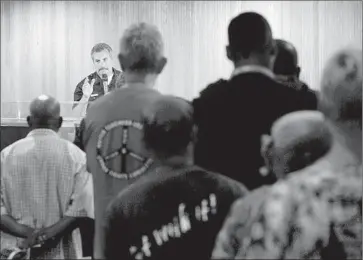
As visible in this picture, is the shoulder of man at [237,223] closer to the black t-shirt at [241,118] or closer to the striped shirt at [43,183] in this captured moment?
the black t-shirt at [241,118]

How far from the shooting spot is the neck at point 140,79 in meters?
1.89

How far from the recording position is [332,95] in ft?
5.88

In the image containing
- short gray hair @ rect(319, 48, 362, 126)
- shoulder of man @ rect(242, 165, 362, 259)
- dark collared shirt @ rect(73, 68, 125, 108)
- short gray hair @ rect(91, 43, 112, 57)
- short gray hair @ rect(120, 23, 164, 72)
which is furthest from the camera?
short gray hair @ rect(91, 43, 112, 57)

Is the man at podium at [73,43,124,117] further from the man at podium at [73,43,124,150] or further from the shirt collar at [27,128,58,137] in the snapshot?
the shirt collar at [27,128,58,137]

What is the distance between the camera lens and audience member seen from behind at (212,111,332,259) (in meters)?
1.72

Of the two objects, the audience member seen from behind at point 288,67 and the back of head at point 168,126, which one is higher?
the audience member seen from behind at point 288,67

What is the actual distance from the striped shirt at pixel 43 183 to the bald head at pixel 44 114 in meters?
0.03

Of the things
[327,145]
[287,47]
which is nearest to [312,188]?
[327,145]

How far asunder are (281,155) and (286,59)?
302 mm

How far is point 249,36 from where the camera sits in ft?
6.08

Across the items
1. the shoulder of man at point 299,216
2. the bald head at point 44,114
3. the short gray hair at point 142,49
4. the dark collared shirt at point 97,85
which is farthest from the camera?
the dark collared shirt at point 97,85

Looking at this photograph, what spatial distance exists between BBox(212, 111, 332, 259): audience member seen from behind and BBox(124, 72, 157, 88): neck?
0.37 meters

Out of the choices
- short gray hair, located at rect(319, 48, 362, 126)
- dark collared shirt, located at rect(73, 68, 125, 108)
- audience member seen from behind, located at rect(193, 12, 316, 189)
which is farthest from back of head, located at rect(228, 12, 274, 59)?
dark collared shirt, located at rect(73, 68, 125, 108)

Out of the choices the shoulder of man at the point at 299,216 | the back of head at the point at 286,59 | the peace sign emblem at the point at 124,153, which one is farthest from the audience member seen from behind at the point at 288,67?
the peace sign emblem at the point at 124,153
